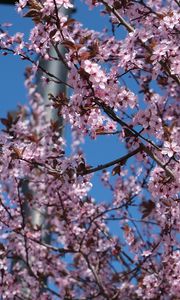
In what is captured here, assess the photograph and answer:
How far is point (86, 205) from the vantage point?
620 cm

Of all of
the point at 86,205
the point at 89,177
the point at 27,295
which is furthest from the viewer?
the point at 27,295

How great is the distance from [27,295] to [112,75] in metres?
4.42

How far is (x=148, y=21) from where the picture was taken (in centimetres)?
420

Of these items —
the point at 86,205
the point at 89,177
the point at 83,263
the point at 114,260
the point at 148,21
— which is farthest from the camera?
the point at 83,263

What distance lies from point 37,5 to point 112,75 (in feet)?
2.40

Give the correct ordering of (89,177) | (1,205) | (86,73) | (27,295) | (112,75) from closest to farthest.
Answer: (86,73)
(112,75)
(89,177)
(1,205)
(27,295)

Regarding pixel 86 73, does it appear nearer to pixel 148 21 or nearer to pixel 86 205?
pixel 148 21

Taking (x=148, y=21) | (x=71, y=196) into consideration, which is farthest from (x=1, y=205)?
(x=148, y=21)

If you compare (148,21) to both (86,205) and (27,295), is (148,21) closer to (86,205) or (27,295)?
(86,205)

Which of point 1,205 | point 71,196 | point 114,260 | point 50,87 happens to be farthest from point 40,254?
point 50,87

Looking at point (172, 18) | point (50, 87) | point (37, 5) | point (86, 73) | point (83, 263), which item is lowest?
point (86, 73)

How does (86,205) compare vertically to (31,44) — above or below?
above

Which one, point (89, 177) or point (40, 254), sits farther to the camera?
point (40, 254)

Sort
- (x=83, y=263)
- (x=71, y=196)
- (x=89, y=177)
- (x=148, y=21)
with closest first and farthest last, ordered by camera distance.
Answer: (x=89, y=177) < (x=148, y=21) < (x=71, y=196) < (x=83, y=263)
